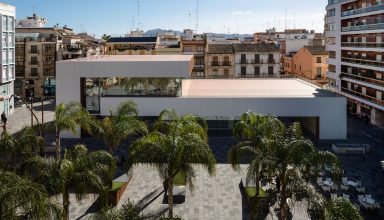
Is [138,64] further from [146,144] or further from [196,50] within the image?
[196,50]

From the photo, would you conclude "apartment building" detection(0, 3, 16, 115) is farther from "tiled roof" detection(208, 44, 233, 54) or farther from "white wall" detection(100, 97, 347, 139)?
"tiled roof" detection(208, 44, 233, 54)

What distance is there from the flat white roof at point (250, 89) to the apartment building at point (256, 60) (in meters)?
17.2

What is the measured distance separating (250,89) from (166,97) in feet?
37.6

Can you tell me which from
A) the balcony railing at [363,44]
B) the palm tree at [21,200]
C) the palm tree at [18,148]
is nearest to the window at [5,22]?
the palm tree at [18,148]

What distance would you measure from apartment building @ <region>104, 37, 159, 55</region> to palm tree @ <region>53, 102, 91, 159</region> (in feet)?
167

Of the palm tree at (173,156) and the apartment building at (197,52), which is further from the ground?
the apartment building at (197,52)

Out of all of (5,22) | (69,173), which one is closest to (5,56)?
(5,22)

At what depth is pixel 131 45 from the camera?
88125 mm

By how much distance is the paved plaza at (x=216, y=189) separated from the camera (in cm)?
2508

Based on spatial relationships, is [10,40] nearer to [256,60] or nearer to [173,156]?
[256,60]

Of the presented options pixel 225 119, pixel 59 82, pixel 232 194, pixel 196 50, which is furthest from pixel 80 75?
pixel 196 50

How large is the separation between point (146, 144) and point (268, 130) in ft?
25.8

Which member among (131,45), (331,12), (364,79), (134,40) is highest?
(331,12)

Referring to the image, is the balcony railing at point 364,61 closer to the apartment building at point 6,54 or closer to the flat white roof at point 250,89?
the flat white roof at point 250,89
